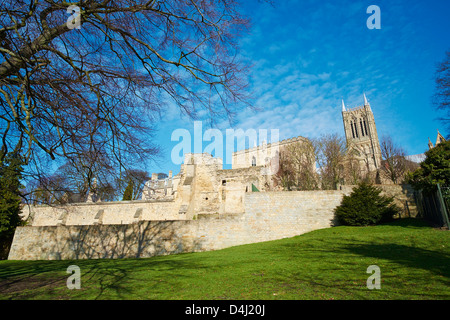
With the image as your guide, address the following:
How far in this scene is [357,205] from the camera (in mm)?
14695

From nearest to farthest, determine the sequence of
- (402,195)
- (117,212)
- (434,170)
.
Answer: (434,170)
(402,195)
(117,212)

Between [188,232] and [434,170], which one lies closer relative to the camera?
[434,170]

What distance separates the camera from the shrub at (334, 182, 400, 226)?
47.1 feet

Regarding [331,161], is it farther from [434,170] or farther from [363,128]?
[363,128]

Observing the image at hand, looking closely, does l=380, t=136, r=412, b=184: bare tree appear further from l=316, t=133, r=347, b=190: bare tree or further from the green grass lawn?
the green grass lawn

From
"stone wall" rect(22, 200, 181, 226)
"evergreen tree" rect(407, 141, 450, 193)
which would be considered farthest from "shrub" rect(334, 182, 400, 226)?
"stone wall" rect(22, 200, 181, 226)

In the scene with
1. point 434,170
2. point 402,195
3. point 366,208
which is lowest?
point 366,208

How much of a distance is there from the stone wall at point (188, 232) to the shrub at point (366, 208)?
1092mm

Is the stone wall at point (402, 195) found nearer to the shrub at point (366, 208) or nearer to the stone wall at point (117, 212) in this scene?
the shrub at point (366, 208)

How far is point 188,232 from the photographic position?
48.2ft

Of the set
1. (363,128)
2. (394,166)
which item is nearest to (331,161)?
(394,166)

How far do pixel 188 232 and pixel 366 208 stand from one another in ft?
35.2

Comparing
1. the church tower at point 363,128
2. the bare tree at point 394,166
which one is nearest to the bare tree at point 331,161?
the bare tree at point 394,166

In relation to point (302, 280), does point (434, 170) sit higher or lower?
higher
